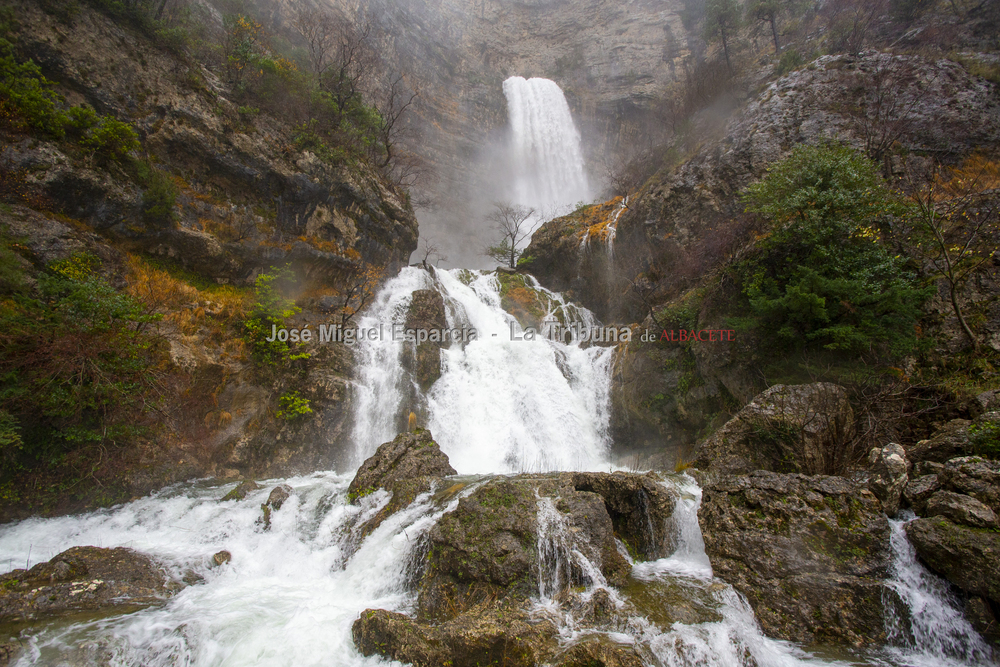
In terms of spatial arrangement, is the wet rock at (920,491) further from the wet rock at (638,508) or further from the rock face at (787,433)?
the wet rock at (638,508)

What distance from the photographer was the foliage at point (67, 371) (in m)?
6.66

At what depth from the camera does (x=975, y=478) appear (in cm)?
444

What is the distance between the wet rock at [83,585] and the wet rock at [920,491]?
950cm

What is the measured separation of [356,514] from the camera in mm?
7043

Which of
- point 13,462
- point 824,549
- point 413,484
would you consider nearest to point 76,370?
point 13,462

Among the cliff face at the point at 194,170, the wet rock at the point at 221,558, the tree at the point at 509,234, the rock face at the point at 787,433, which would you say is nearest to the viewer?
the wet rock at the point at 221,558

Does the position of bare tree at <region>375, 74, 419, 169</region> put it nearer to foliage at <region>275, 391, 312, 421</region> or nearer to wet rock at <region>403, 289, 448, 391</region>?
wet rock at <region>403, 289, 448, 391</region>

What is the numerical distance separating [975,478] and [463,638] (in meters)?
5.84

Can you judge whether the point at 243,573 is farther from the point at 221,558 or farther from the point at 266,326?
the point at 266,326

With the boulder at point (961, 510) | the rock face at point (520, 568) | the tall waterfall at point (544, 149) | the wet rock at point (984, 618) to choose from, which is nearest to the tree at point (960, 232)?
the boulder at point (961, 510)

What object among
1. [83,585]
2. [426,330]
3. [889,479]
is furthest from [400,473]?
[426,330]

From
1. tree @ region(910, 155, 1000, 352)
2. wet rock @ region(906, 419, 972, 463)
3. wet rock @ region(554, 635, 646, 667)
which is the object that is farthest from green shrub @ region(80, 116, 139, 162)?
tree @ region(910, 155, 1000, 352)

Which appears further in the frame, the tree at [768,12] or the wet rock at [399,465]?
the tree at [768,12]

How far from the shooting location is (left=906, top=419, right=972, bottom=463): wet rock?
206 inches
